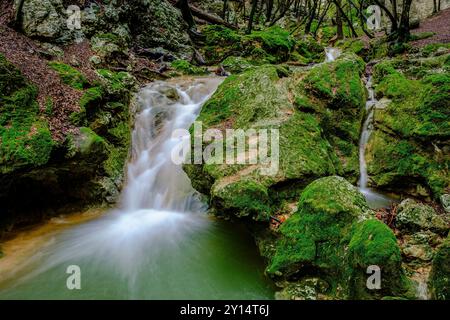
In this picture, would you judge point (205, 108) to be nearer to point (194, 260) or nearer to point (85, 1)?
point (194, 260)

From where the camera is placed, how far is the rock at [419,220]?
5492 mm

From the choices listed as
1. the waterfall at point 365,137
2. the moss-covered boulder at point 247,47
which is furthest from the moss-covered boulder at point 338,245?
the moss-covered boulder at point 247,47

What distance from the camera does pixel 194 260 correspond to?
5.89 meters

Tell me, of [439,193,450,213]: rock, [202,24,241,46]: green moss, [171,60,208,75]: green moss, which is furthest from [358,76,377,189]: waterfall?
[202,24,241,46]: green moss

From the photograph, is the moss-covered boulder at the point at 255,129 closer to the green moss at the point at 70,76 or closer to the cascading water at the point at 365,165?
the cascading water at the point at 365,165

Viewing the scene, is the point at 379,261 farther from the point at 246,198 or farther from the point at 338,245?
the point at 246,198

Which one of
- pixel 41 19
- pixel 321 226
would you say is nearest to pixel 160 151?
pixel 321 226

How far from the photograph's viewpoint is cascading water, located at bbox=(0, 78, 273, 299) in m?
5.04

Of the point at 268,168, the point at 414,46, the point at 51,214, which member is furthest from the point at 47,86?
the point at 414,46

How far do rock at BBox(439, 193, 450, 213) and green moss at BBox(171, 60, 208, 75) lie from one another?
441 inches

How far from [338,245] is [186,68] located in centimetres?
1207

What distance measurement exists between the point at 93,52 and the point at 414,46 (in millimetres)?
14252

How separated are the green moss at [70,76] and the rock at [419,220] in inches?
314

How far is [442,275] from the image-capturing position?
4.01 m
